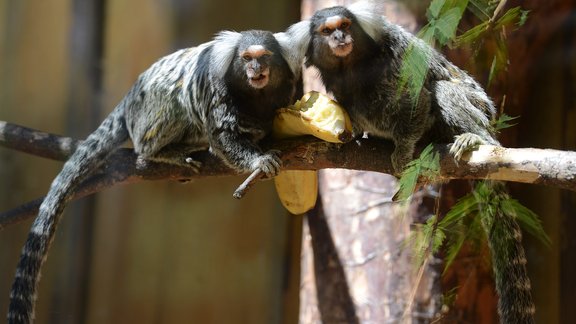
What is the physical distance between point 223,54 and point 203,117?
1.16ft

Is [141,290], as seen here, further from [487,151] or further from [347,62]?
[487,151]

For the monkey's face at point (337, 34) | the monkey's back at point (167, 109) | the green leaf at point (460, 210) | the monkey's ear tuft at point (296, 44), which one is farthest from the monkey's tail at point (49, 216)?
the green leaf at point (460, 210)

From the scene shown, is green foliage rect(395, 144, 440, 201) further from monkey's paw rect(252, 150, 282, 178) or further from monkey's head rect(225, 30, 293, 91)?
monkey's head rect(225, 30, 293, 91)

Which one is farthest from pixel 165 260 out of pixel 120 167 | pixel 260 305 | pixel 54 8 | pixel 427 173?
pixel 427 173

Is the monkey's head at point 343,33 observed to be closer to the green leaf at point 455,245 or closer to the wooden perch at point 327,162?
the wooden perch at point 327,162

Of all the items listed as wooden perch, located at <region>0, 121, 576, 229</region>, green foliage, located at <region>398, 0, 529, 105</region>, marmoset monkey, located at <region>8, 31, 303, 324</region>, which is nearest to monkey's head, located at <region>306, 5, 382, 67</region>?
marmoset monkey, located at <region>8, 31, 303, 324</region>

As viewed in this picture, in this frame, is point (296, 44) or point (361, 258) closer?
point (296, 44)

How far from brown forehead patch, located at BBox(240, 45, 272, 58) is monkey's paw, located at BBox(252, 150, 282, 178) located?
512 mm

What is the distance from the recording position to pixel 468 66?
142 inches

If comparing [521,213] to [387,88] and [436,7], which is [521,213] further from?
[436,7]

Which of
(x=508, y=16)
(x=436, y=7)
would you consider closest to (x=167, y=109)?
(x=436, y=7)

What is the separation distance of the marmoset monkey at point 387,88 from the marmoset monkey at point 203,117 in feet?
0.75

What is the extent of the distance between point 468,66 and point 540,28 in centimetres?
106

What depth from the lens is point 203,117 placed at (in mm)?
3744
